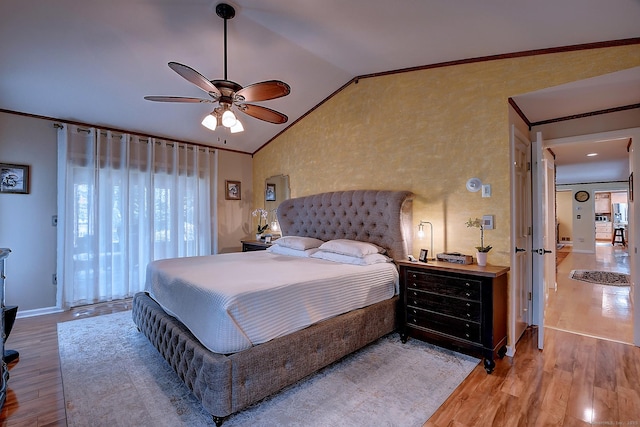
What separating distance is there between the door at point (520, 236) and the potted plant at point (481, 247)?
253 mm

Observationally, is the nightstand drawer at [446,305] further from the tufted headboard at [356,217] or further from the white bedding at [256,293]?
the tufted headboard at [356,217]

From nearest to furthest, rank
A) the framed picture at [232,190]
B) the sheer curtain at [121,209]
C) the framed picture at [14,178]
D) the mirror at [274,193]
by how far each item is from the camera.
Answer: the framed picture at [14,178], the sheer curtain at [121,209], the mirror at [274,193], the framed picture at [232,190]

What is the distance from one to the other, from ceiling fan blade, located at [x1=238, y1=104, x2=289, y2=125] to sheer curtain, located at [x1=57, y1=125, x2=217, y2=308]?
2.67 metres

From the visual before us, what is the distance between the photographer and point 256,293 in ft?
6.68

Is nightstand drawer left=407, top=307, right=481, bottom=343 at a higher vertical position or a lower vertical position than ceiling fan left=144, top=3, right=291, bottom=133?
lower

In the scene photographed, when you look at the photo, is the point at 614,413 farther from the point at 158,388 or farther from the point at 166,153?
the point at 166,153

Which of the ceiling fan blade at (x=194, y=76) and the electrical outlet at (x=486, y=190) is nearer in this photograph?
the ceiling fan blade at (x=194, y=76)

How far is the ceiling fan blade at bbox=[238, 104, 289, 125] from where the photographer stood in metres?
2.81

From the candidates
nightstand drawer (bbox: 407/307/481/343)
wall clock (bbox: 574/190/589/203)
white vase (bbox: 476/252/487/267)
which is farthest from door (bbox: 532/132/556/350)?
wall clock (bbox: 574/190/589/203)

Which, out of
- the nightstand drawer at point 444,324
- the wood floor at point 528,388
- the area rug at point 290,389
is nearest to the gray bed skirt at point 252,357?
the area rug at point 290,389

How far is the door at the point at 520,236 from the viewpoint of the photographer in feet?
9.44

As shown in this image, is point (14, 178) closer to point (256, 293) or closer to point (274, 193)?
point (274, 193)

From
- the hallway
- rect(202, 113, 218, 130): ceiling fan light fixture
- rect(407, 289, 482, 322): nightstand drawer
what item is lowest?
the hallway

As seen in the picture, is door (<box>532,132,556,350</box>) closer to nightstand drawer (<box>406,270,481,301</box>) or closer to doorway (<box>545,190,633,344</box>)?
doorway (<box>545,190,633,344</box>)
